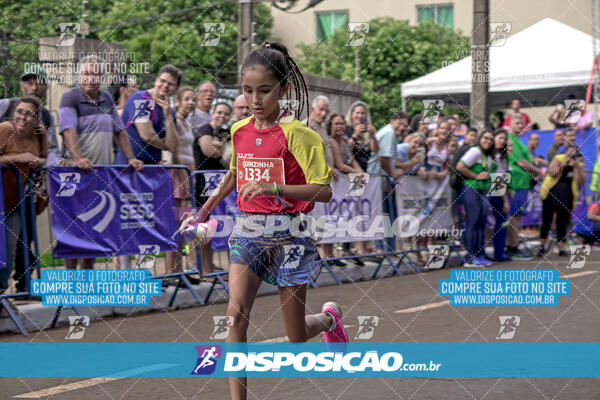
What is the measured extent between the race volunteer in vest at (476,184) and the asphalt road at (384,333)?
0.60 meters

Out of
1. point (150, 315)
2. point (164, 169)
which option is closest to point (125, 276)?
point (150, 315)

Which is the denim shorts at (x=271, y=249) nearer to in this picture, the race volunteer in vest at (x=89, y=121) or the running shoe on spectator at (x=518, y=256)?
the race volunteer in vest at (x=89, y=121)

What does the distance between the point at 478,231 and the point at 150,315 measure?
576cm

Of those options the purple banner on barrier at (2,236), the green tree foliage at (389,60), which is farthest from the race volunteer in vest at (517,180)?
the green tree foliage at (389,60)

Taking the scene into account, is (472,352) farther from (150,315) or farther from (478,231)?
(478,231)

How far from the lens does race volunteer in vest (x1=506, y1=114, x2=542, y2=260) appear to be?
51.0 feet

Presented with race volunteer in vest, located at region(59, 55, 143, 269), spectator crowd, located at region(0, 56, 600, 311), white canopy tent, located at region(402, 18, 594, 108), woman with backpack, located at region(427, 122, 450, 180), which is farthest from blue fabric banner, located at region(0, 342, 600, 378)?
white canopy tent, located at region(402, 18, 594, 108)

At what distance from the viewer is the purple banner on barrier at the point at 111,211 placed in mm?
9391

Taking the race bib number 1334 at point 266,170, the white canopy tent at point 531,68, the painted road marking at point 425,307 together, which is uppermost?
the white canopy tent at point 531,68

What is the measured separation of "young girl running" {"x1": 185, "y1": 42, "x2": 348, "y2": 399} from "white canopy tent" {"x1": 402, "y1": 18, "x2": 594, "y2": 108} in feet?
52.0

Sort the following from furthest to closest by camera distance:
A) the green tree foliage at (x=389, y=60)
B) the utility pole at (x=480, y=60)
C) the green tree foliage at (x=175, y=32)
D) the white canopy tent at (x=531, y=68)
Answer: the green tree foliage at (x=389, y=60) < the green tree foliage at (x=175, y=32) < the white canopy tent at (x=531, y=68) < the utility pole at (x=480, y=60)

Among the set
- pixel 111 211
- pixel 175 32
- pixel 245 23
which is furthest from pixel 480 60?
pixel 175 32

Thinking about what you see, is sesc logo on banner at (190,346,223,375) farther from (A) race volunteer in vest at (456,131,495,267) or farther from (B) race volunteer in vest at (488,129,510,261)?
(B) race volunteer in vest at (488,129,510,261)

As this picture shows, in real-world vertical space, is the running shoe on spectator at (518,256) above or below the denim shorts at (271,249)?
below
